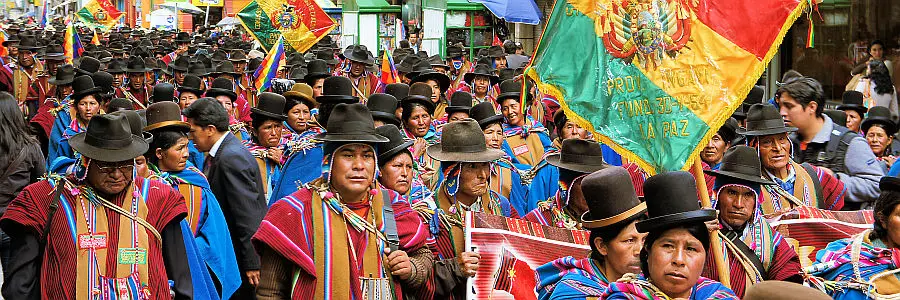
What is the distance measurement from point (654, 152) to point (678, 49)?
488 mm

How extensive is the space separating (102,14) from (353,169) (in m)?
32.5

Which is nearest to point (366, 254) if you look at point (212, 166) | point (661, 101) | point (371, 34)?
point (661, 101)

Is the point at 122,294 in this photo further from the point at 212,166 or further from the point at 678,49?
the point at 678,49

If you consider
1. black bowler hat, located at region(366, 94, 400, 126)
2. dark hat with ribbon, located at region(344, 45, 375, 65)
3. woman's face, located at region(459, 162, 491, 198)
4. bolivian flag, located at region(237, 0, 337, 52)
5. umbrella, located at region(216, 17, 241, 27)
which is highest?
umbrella, located at region(216, 17, 241, 27)

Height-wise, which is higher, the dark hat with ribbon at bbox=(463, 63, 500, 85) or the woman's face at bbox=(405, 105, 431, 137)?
the dark hat with ribbon at bbox=(463, 63, 500, 85)

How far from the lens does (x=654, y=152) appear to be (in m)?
5.24

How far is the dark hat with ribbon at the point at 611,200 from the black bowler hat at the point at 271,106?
5.11 metres

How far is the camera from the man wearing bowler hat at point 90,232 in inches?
224

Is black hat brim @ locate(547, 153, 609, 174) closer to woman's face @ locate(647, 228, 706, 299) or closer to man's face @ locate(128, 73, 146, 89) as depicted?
woman's face @ locate(647, 228, 706, 299)

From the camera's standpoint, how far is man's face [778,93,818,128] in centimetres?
849

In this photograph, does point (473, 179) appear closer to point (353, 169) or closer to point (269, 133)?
point (353, 169)

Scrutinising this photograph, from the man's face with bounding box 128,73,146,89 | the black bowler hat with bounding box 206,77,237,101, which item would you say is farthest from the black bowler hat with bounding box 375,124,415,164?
the man's face with bounding box 128,73,146,89

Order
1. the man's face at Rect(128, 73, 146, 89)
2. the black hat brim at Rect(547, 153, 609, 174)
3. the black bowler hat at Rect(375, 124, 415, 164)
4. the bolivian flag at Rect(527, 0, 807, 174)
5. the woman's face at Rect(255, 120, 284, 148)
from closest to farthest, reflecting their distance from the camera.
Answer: the bolivian flag at Rect(527, 0, 807, 174) < the black bowler hat at Rect(375, 124, 415, 164) < the black hat brim at Rect(547, 153, 609, 174) < the woman's face at Rect(255, 120, 284, 148) < the man's face at Rect(128, 73, 146, 89)

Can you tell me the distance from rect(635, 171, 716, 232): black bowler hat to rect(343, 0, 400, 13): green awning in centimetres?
2782
